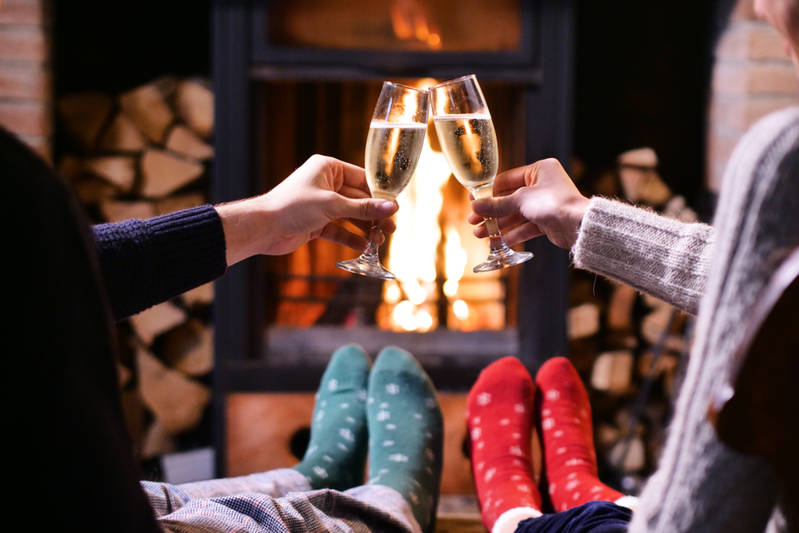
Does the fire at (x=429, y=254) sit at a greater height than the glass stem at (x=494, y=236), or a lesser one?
lesser

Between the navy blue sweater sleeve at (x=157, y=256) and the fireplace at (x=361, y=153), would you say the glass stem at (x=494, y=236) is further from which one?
the fireplace at (x=361, y=153)

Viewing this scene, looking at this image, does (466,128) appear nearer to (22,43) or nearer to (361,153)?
(361,153)

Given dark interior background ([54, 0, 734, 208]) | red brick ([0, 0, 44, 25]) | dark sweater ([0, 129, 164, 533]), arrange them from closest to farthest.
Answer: dark sweater ([0, 129, 164, 533]) < red brick ([0, 0, 44, 25]) < dark interior background ([54, 0, 734, 208])

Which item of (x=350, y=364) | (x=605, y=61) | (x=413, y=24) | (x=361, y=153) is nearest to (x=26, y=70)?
(x=361, y=153)

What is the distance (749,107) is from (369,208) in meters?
1.08

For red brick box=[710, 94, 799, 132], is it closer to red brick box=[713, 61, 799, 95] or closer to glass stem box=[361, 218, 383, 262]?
red brick box=[713, 61, 799, 95]

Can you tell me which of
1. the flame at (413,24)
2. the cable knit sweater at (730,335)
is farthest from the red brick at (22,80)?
the cable knit sweater at (730,335)

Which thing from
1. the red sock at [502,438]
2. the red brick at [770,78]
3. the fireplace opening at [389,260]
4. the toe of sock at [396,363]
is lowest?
the red sock at [502,438]

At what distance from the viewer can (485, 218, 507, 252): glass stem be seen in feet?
3.22

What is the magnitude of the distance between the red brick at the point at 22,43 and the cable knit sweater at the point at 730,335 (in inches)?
60.6

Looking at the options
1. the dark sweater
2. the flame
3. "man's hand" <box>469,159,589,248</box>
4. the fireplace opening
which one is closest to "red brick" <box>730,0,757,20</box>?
the fireplace opening

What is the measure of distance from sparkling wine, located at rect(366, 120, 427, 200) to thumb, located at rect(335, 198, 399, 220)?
22 mm

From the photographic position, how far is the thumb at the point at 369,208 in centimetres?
94

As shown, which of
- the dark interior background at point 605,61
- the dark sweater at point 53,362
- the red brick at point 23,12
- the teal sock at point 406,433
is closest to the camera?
the dark sweater at point 53,362
